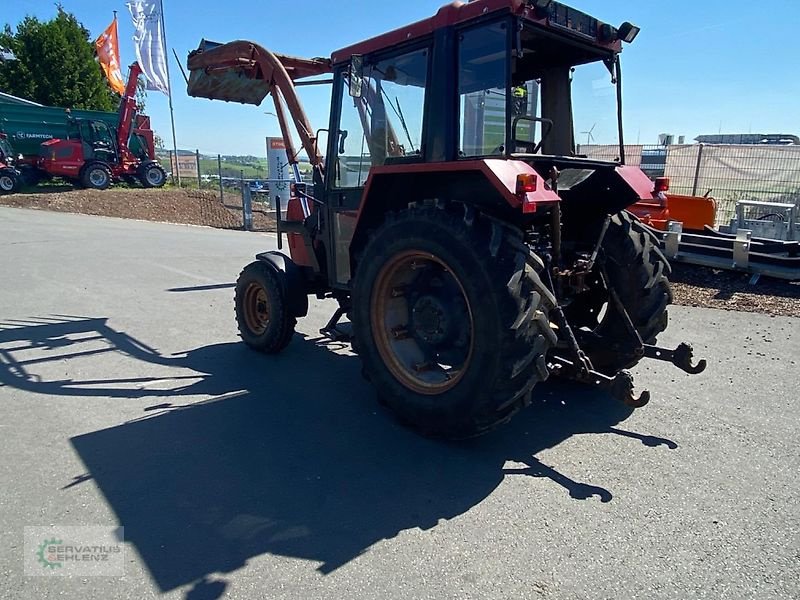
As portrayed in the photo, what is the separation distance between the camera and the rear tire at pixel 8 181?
67.2ft

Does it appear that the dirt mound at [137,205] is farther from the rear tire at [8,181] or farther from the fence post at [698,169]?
the fence post at [698,169]

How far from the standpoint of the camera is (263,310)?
548cm

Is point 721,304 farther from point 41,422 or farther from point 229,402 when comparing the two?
point 41,422

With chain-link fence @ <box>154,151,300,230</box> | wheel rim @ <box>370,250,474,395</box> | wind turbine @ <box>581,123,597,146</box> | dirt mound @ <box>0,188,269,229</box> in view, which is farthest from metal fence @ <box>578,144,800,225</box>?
dirt mound @ <box>0,188,269,229</box>

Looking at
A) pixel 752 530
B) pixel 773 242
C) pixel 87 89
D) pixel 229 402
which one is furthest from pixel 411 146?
pixel 87 89

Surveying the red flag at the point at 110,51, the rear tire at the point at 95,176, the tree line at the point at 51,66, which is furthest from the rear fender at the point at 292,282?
the tree line at the point at 51,66

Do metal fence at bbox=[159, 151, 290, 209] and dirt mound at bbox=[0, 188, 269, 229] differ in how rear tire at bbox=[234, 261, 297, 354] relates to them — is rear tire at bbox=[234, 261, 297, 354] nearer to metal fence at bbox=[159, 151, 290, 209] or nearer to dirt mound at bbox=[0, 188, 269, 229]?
metal fence at bbox=[159, 151, 290, 209]

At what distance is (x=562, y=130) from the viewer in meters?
4.27

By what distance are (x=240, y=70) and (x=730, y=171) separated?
10270mm

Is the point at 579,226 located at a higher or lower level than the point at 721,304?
higher

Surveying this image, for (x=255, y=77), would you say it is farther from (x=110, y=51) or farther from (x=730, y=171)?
(x=110, y=51)

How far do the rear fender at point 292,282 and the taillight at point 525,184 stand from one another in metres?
2.71

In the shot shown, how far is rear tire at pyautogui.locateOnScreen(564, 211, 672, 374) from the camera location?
4.05m

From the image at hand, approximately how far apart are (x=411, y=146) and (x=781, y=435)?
3141 millimetres
